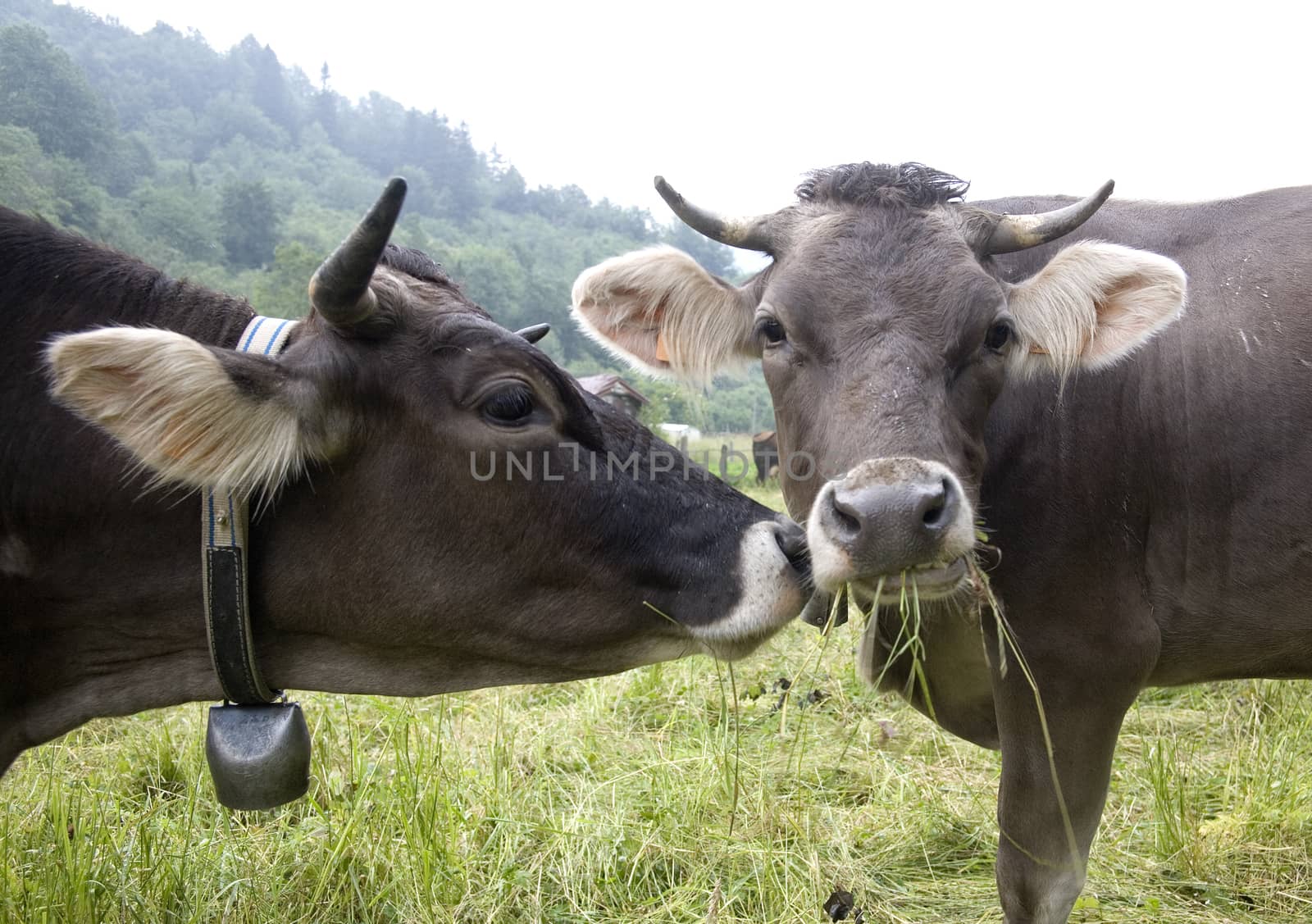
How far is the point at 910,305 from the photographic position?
2715 mm

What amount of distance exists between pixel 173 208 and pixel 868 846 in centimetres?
2000

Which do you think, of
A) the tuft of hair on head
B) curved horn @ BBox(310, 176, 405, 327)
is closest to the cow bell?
curved horn @ BBox(310, 176, 405, 327)

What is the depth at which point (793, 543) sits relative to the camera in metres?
2.36

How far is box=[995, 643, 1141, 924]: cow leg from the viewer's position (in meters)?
2.99

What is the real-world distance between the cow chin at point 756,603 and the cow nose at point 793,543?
2cm

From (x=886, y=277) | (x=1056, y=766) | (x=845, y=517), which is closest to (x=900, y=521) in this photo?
(x=845, y=517)

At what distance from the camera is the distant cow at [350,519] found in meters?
2.08

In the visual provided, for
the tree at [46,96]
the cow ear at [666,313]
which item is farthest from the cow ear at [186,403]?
the tree at [46,96]

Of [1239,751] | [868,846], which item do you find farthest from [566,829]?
[1239,751]

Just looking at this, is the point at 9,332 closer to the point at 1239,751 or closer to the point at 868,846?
the point at 868,846

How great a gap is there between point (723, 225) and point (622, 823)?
8.01 feet

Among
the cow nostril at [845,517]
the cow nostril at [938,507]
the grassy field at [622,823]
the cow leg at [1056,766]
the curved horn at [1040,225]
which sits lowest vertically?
the grassy field at [622,823]

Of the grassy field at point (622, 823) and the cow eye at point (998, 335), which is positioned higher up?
the cow eye at point (998, 335)

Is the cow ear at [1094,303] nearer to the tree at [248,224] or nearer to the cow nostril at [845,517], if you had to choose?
the cow nostril at [845,517]
